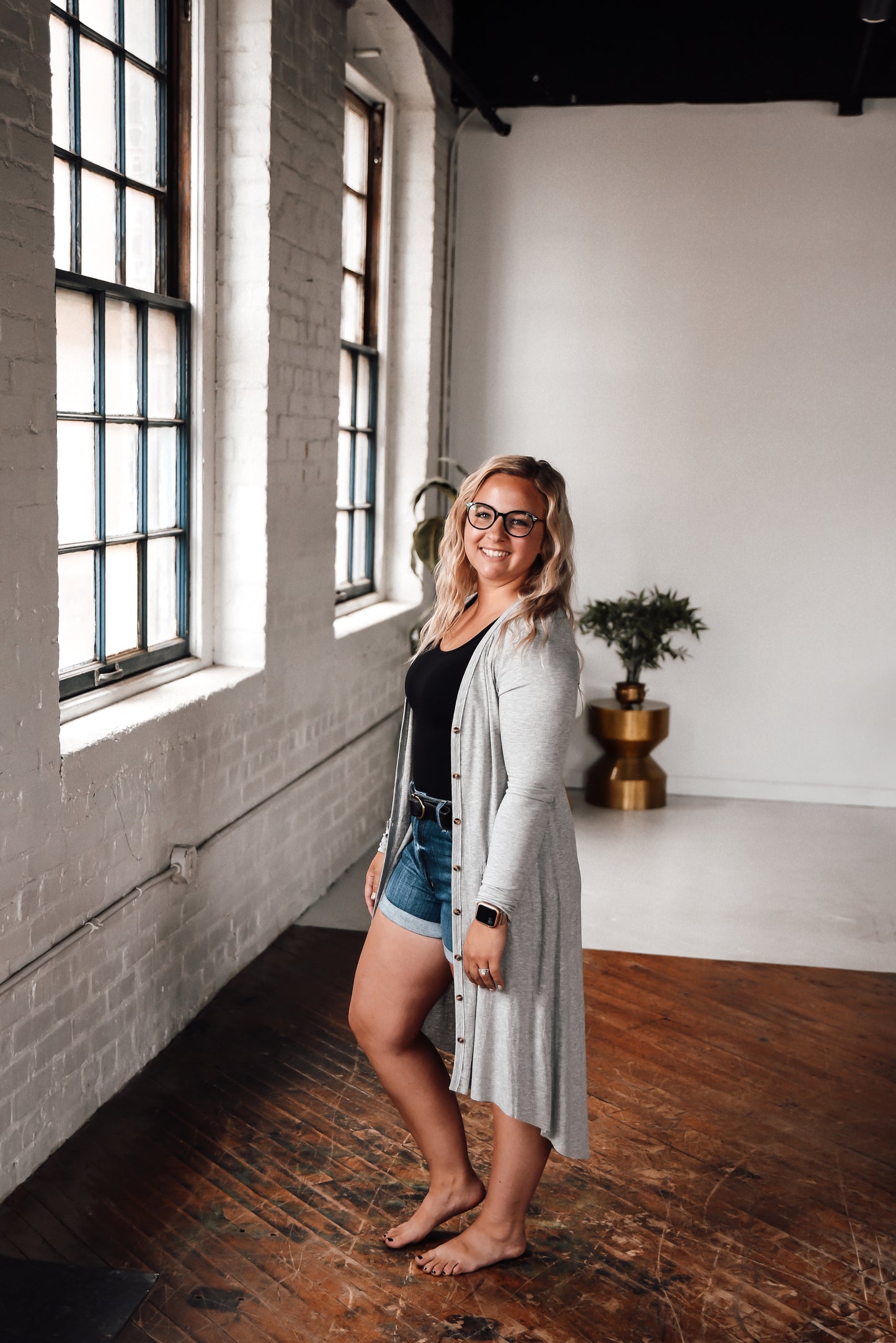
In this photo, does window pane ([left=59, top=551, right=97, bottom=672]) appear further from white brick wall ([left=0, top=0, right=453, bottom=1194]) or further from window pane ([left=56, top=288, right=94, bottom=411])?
window pane ([left=56, top=288, right=94, bottom=411])

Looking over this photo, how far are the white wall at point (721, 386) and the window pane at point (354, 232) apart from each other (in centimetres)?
110

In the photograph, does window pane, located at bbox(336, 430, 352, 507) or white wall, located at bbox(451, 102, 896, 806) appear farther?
white wall, located at bbox(451, 102, 896, 806)

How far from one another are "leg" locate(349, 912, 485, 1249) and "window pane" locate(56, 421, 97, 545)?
139 cm

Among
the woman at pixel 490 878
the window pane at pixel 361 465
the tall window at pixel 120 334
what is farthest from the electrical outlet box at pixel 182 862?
the window pane at pixel 361 465

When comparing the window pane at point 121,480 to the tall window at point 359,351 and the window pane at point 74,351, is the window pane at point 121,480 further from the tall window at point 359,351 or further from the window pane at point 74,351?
the tall window at point 359,351

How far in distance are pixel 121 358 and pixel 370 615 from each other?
2420mm

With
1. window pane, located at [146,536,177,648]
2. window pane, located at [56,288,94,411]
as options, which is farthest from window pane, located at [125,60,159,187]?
window pane, located at [146,536,177,648]

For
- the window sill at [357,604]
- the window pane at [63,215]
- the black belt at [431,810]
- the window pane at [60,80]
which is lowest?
the black belt at [431,810]

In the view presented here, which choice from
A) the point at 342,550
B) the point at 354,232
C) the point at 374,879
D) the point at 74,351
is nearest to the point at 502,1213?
the point at 374,879

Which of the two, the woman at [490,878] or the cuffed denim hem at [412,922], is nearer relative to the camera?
the woman at [490,878]

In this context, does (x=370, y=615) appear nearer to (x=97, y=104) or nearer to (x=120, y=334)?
(x=120, y=334)

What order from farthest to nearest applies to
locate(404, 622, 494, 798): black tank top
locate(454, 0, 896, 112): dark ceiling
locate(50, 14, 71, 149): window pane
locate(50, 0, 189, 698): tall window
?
locate(454, 0, 896, 112): dark ceiling → locate(50, 0, 189, 698): tall window → locate(50, 14, 71, 149): window pane → locate(404, 622, 494, 798): black tank top

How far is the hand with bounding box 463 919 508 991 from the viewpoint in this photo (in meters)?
2.29

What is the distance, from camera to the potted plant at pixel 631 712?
257 inches
